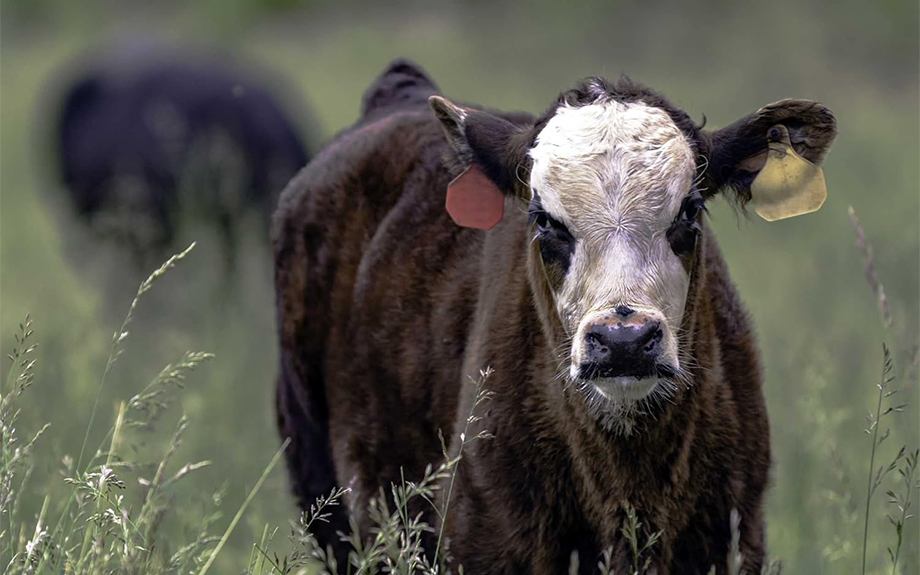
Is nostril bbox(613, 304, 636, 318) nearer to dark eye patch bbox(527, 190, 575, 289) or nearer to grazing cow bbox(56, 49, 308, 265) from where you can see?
dark eye patch bbox(527, 190, 575, 289)

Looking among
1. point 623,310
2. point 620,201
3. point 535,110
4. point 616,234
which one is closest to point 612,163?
point 620,201

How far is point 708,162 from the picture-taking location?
418cm

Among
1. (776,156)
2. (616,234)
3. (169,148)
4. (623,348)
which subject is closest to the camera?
(623,348)

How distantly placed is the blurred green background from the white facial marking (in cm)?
54

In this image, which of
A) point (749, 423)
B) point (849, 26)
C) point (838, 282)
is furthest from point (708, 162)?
point (849, 26)

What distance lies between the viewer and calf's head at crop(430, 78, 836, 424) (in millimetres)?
3664

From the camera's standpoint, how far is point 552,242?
4.06 m

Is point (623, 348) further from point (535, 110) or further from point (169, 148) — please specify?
point (535, 110)

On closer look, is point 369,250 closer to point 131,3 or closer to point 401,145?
point 401,145

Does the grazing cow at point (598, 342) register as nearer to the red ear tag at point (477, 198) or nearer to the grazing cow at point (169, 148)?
the red ear tag at point (477, 198)

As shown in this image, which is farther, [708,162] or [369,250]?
[369,250]

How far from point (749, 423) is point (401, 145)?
6.80 feet

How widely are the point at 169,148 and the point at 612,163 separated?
787 centimetres

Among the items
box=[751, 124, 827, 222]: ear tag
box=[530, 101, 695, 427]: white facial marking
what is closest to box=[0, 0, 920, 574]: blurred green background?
box=[751, 124, 827, 222]: ear tag
